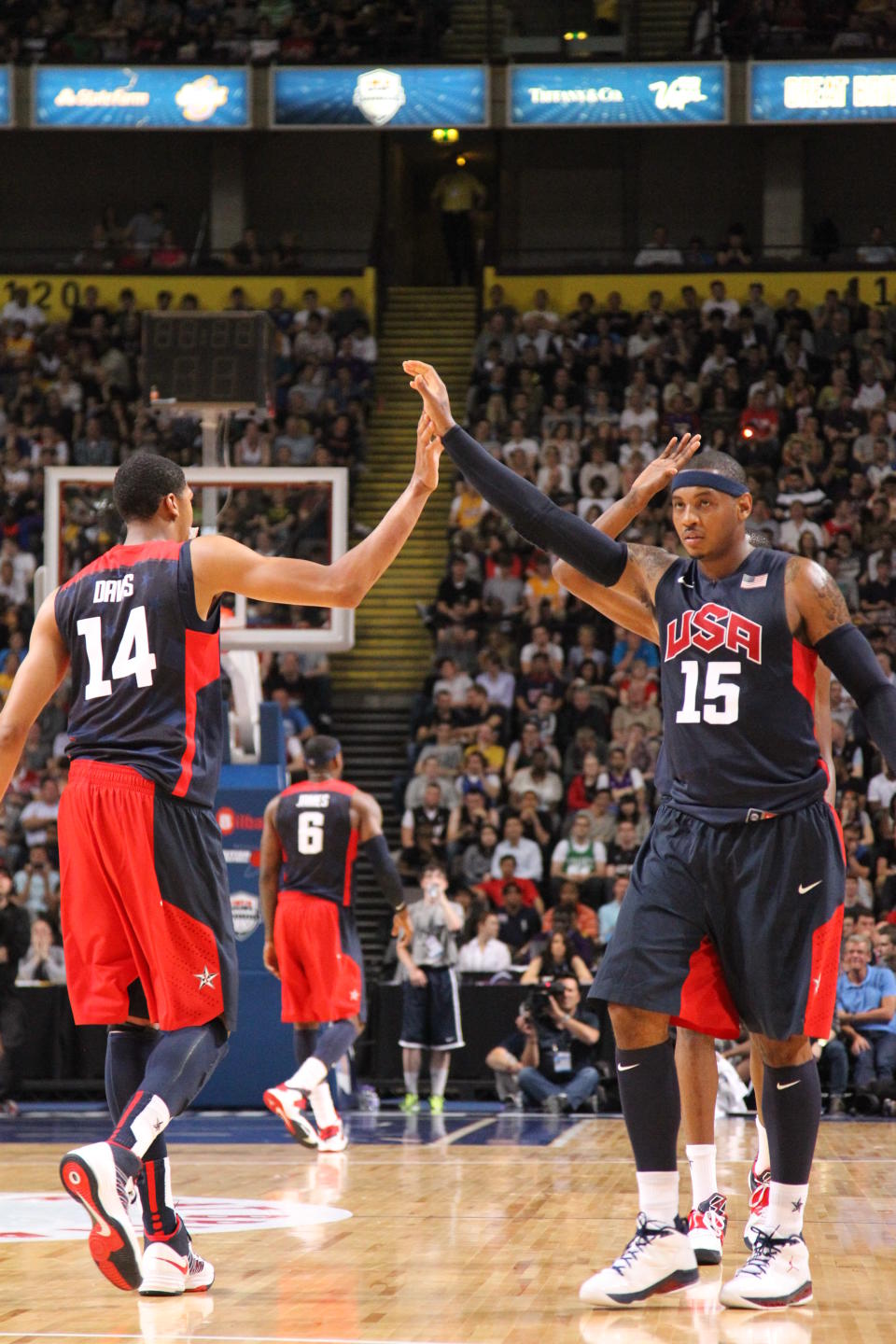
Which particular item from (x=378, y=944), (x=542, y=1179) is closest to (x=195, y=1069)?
(x=542, y=1179)

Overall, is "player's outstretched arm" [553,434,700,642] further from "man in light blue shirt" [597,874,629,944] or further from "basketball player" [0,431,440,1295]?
"man in light blue shirt" [597,874,629,944]

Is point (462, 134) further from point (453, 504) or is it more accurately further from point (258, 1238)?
point (258, 1238)

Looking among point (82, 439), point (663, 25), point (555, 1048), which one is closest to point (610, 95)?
point (663, 25)

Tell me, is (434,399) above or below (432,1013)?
above

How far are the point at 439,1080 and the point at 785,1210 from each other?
900 cm

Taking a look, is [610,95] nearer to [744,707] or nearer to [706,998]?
[744,707]

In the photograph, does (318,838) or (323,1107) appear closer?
(323,1107)

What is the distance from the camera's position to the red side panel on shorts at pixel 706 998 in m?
5.02

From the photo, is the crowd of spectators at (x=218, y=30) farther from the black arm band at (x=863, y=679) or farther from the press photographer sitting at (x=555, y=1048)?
the black arm band at (x=863, y=679)

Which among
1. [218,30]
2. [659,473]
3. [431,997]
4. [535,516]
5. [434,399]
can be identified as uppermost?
[218,30]

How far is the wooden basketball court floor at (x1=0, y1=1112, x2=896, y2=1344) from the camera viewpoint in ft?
14.8

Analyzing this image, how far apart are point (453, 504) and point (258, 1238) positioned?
15033mm

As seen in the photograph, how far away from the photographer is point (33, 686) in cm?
525

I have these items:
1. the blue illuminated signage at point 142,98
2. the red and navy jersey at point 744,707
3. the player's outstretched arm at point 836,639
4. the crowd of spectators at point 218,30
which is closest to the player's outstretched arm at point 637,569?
the red and navy jersey at point 744,707
